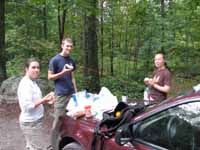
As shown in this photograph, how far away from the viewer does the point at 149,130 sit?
358cm

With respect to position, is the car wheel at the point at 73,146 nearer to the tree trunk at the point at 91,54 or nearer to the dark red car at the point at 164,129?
the dark red car at the point at 164,129

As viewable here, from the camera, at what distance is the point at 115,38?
70.7 ft

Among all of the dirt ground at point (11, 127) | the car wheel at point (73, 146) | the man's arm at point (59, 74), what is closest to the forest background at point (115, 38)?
the dirt ground at point (11, 127)

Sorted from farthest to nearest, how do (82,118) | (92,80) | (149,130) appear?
(92,80)
(82,118)
(149,130)

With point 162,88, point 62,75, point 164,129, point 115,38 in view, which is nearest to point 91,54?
point 62,75

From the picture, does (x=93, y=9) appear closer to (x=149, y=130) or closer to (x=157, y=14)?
(x=157, y=14)

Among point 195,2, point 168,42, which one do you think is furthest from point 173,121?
point 168,42

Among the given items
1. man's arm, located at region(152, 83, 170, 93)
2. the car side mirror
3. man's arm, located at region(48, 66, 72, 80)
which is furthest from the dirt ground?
the car side mirror

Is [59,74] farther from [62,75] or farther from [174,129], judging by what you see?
[174,129]

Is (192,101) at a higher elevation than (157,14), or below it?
below

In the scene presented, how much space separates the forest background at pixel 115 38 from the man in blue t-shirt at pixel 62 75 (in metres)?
5.35

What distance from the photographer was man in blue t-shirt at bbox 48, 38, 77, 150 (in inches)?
248

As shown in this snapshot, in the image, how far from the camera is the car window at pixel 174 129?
10.6ft

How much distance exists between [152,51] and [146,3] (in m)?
3.14
